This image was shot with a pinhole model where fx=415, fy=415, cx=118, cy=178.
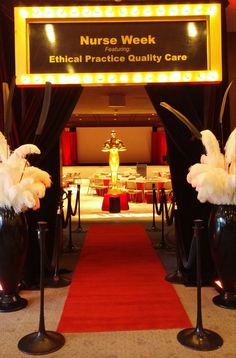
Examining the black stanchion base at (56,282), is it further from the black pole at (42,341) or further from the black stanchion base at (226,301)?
the black stanchion base at (226,301)

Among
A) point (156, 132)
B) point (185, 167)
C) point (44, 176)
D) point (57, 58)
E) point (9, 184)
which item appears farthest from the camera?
point (156, 132)

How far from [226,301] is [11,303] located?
6.42ft

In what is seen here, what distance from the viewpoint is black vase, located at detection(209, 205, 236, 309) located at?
3.62 m

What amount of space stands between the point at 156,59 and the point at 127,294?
240cm

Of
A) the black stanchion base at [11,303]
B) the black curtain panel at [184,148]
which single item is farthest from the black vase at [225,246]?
the black stanchion base at [11,303]

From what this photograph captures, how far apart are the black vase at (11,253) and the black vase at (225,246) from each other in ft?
5.67

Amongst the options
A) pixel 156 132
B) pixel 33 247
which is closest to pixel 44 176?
pixel 33 247

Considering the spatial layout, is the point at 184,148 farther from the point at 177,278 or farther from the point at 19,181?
the point at 19,181

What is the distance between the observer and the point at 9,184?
3.60 m

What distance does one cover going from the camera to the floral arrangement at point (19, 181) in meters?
3.58

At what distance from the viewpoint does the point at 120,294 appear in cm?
413

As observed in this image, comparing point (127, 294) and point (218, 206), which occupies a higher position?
point (218, 206)

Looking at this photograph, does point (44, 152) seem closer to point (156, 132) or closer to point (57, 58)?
point (57, 58)

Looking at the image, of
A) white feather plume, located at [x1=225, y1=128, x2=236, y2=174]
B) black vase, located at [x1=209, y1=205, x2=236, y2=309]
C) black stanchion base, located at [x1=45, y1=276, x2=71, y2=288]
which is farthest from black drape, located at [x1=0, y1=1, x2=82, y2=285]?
black vase, located at [x1=209, y1=205, x2=236, y2=309]
